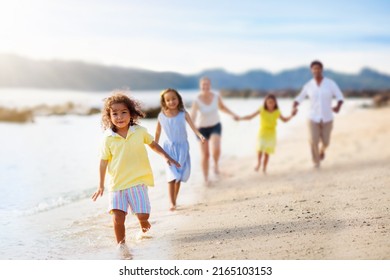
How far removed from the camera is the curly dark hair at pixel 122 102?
5.81 m

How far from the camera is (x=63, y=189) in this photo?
31.8 ft

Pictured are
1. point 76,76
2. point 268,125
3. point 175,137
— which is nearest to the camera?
point 175,137

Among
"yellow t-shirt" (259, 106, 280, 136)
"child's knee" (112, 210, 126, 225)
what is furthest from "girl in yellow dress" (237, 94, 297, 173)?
"child's knee" (112, 210, 126, 225)

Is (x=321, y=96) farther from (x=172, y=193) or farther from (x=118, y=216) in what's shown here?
(x=118, y=216)

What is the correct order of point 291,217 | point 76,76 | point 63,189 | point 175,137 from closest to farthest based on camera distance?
point 291,217 → point 175,137 → point 63,189 → point 76,76

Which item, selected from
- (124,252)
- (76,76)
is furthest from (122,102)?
(76,76)

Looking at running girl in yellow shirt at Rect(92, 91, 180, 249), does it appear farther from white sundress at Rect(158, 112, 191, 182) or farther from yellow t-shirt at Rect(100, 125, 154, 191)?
white sundress at Rect(158, 112, 191, 182)

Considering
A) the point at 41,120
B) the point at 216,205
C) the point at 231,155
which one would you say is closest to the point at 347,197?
the point at 216,205

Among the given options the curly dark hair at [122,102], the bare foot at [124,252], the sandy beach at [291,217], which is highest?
the curly dark hair at [122,102]

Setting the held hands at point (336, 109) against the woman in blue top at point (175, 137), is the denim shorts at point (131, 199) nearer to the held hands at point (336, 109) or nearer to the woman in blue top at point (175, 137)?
the woman in blue top at point (175, 137)

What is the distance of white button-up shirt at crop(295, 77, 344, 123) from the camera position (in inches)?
398

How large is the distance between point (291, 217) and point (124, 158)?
180 cm

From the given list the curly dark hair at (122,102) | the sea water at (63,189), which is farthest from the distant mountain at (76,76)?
the curly dark hair at (122,102)

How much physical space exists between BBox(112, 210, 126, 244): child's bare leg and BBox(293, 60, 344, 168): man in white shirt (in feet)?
17.2
